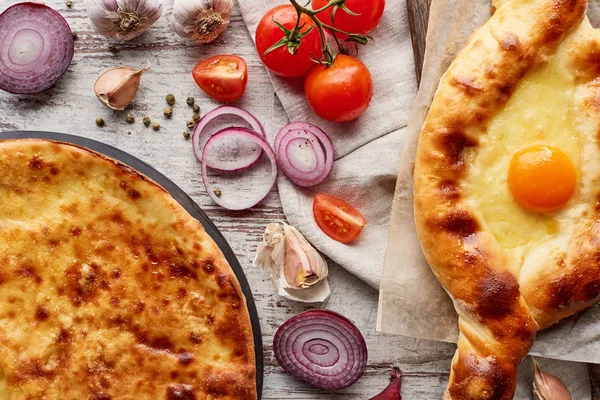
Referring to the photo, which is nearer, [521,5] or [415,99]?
[521,5]

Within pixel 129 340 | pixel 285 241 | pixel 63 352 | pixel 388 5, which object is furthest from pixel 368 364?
pixel 388 5

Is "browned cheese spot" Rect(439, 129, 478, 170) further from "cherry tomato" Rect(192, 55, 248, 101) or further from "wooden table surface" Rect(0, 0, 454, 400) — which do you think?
"cherry tomato" Rect(192, 55, 248, 101)

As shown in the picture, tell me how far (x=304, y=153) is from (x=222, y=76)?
23.9 inches


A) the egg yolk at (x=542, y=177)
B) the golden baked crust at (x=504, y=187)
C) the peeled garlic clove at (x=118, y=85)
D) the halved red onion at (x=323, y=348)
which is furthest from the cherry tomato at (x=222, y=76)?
the egg yolk at (x=542, y=177)

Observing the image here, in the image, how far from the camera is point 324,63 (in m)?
3.83

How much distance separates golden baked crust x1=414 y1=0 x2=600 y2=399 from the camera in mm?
3340

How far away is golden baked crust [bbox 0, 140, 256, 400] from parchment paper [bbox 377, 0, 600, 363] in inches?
30.8

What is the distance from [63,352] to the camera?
350 cm

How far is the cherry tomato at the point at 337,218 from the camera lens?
3949 millimetres

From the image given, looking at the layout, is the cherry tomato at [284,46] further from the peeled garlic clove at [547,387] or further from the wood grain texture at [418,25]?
the peeled garlic clove at [547,387]

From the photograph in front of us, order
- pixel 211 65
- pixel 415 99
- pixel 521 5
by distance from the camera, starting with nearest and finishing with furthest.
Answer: pixel 521 5 → pixel 415 99 → pixel 211 65

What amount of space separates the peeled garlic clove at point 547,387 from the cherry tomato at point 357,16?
203 cm

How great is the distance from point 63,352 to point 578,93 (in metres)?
2.72

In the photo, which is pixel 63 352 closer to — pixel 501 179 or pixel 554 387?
pixel 501 179
